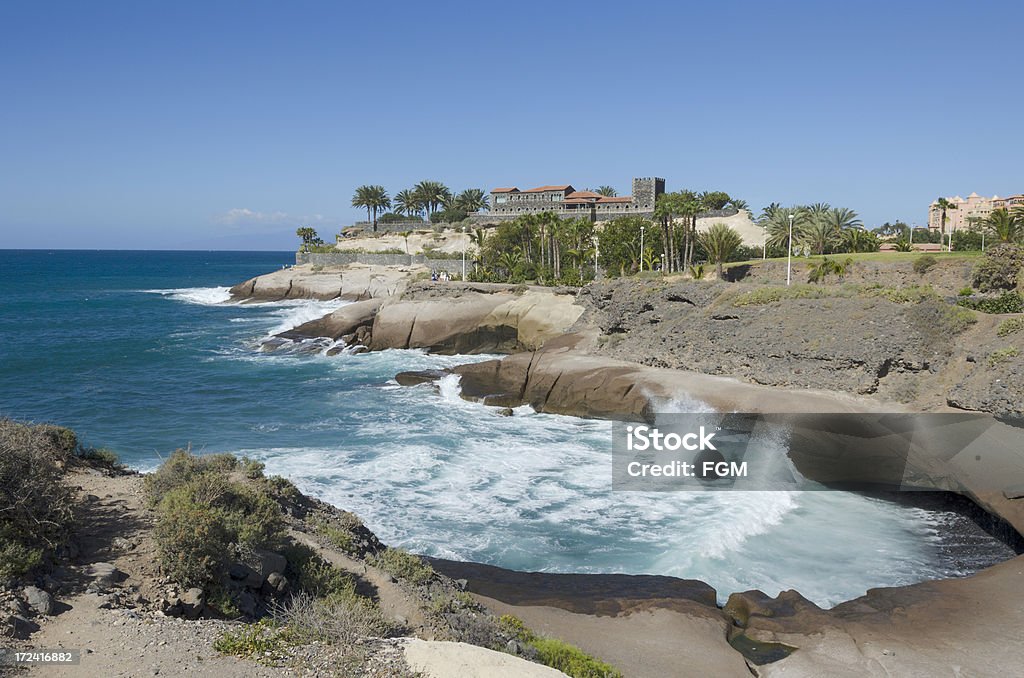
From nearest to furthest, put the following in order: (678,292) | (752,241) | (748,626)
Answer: (748,626)
(678,292)
(752,241)

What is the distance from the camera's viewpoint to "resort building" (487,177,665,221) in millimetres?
92125

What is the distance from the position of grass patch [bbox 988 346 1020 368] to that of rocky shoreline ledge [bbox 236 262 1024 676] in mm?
60

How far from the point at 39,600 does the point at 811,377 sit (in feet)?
89.0

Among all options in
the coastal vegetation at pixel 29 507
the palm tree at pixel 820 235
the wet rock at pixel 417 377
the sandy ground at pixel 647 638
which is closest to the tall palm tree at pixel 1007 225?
the palm tree at pixel 820 235

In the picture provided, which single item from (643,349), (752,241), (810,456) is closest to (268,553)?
(810,456)

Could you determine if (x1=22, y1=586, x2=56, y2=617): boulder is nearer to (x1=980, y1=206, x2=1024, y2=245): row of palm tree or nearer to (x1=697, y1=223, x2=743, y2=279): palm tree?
(x1=697, y1=223, x2=743, y2=279): palm tree

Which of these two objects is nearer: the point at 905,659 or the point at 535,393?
the point at 905,659

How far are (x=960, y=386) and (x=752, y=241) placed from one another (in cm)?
5849

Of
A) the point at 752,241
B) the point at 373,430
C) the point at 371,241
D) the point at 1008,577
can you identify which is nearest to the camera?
the point at 1008,577

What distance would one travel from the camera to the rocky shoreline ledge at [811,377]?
12555 millimetres

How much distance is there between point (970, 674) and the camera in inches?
451

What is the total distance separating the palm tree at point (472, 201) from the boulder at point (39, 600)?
108546mm

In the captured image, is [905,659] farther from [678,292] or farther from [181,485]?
[678,292]

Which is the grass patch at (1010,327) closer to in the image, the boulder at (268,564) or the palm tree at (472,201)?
the boulder at (268,564)
